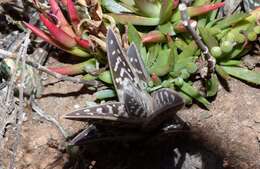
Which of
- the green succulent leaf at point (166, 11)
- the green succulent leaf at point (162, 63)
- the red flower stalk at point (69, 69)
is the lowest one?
the green succulent leaf at point (162, 63)

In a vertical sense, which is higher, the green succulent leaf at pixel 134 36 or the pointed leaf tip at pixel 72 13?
the pointed leaf tip at pixel 72 13

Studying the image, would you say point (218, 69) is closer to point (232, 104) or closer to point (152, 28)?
point (232, 104)

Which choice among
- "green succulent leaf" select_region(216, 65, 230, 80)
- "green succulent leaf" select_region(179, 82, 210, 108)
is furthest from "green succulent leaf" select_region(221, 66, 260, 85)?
"green succulent leaf" select_region(179, 82, 210, 108)

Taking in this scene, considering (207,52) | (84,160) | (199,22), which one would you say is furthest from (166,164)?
(199,22)

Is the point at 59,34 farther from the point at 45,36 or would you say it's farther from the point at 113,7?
the point at 113,7

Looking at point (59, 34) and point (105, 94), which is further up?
point (59, 34)

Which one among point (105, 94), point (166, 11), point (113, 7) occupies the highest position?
point (113, 7)

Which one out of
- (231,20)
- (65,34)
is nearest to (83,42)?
(65,34)

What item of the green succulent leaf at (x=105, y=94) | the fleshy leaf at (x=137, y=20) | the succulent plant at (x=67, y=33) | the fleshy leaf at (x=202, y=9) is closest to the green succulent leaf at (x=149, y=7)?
the fleshy leaf at (x=137, y=20)

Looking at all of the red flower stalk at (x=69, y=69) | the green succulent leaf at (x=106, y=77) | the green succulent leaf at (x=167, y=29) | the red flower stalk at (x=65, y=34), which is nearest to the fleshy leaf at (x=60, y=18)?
the red flower stalk at (x=65, y=34)

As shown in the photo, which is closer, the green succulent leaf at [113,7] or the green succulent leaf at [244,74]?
the green succulent leaf at [244,74]

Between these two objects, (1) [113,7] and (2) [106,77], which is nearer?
(2) [106,77]

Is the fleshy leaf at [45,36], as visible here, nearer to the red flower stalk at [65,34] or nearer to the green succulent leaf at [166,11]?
the red flower stalk at [65,34]
